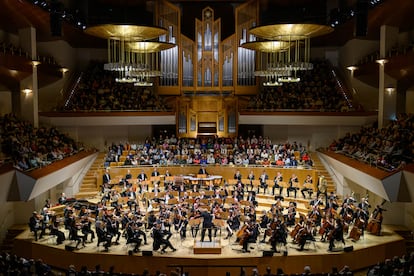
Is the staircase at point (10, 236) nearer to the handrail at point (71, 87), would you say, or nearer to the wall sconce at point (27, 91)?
the wall sconce at point (27, 91)

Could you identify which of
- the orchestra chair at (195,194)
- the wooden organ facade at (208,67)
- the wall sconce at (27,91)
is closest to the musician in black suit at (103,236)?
the orchestra chair at (195,194)

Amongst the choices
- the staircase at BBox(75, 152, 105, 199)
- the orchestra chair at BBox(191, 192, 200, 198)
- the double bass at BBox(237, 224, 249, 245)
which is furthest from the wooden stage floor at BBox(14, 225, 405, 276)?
the staircase at BBox(75, 152, 105, 199)

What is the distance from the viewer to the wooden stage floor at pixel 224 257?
39.7ft

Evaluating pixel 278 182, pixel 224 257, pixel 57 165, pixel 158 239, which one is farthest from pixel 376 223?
pixel 57 165

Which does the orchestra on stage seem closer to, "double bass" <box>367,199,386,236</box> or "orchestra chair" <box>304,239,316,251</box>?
"double bass" <box>367,199,386,236</box>

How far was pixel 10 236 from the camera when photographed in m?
14.8

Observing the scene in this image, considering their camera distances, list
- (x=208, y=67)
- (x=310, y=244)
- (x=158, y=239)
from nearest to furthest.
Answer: (x=158, y=239) < (x=310, y=244) < (x=208, y=67)

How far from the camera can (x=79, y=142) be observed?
21.2 meters

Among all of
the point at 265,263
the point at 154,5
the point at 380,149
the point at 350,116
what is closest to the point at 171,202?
the point at 265,263

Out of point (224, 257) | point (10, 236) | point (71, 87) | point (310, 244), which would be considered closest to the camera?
point (224, 257)

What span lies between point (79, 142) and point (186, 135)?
4542 mm

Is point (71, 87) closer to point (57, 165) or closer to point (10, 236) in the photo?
point (57, 165)

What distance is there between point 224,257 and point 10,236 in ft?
22.2

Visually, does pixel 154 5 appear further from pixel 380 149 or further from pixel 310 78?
pixel 380 149
